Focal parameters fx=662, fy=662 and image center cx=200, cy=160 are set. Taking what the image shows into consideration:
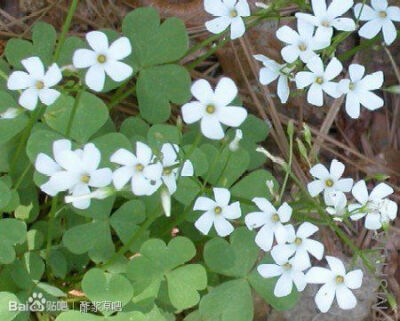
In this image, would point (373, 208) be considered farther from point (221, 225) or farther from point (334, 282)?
point (221, 225)

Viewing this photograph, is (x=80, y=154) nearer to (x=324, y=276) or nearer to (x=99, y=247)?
(x=99, y=247)

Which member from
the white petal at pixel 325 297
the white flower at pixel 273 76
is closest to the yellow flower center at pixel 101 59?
the white flower at pixel 273 76

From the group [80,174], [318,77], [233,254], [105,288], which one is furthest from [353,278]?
[80,174]

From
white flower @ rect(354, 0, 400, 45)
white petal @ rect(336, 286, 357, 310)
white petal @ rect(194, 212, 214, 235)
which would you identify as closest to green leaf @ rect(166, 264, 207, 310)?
white petal @ rect(194, 212, 214, 235)

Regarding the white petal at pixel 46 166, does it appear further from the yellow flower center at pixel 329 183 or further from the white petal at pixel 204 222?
the yellow flower center at pixel 329 183

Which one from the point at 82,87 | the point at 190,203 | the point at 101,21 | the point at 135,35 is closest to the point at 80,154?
→ the point at 82,87
